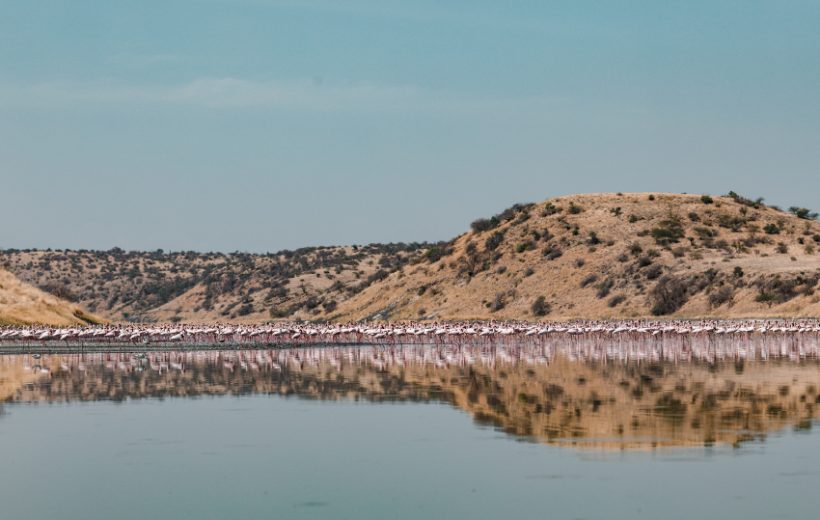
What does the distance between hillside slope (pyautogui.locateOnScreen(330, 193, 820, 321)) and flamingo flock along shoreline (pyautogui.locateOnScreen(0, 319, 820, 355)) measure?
55.0ft

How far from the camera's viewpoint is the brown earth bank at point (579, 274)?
3627 inches

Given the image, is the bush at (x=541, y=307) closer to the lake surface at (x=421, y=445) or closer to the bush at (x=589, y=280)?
the bush at (x=589, y=280)

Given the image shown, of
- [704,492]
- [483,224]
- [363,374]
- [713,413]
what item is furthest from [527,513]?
[483,224]

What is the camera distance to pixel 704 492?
63.0 feet

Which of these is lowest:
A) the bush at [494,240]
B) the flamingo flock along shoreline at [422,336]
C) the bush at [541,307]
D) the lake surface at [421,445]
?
the lake surface at [421,445]

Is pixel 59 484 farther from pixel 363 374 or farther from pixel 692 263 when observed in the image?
pixel 692 263

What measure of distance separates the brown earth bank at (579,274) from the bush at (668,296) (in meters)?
0.11

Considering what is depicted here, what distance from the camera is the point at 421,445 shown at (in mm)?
24891

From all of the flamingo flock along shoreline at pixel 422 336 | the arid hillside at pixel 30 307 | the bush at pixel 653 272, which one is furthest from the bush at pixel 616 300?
the arid hillside at pixel 30 307

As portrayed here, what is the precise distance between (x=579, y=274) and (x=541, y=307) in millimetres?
5813

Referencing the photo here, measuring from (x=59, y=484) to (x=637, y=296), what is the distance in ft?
257

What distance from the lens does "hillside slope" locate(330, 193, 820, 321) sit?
91.1 m

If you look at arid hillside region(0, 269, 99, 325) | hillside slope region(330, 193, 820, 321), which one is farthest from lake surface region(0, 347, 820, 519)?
hillside slope region(330, 193, 820, 321)

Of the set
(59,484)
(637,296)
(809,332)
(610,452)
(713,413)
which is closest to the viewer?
(59,484)
